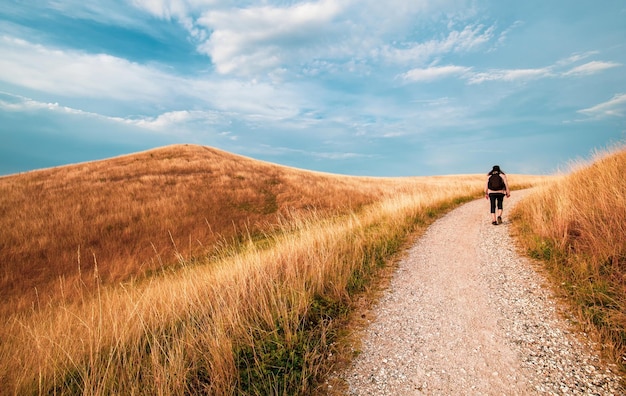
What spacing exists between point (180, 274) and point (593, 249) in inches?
398

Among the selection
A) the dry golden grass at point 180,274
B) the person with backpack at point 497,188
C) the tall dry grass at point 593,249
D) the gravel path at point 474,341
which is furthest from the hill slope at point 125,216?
the person with backpack at point 497,188

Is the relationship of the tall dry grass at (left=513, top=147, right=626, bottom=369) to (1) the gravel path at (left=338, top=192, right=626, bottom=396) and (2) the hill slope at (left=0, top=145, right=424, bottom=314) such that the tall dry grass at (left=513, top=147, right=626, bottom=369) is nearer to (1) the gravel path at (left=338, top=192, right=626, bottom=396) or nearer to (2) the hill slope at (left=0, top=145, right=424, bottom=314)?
(1) the gravel path at (left=338, top=192, right=626, bottom=396)

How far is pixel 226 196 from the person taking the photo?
19.6 m

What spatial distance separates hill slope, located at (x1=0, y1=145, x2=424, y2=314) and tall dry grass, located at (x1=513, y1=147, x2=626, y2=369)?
6.85 metres

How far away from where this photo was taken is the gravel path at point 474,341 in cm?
333

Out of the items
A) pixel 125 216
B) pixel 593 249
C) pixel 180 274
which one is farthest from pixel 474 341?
pixel 125 216

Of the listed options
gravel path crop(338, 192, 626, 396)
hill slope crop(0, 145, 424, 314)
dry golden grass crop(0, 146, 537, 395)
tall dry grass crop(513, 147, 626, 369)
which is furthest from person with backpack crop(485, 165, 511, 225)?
hill slope crop(0, 145, 424, 314)

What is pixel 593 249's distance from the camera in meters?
5.58

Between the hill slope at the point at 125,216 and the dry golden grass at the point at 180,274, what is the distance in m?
0.08

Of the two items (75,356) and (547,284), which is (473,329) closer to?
(547,284)

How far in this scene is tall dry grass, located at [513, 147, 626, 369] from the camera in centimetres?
410

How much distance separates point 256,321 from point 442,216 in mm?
11389

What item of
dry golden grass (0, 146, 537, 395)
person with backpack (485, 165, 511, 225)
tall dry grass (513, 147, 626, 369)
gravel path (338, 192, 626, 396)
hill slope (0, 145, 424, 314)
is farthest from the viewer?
hill slope (0, 145, 424, 314)

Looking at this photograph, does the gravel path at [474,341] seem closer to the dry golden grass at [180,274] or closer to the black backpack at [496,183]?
the dry golden grass at [180,274]
